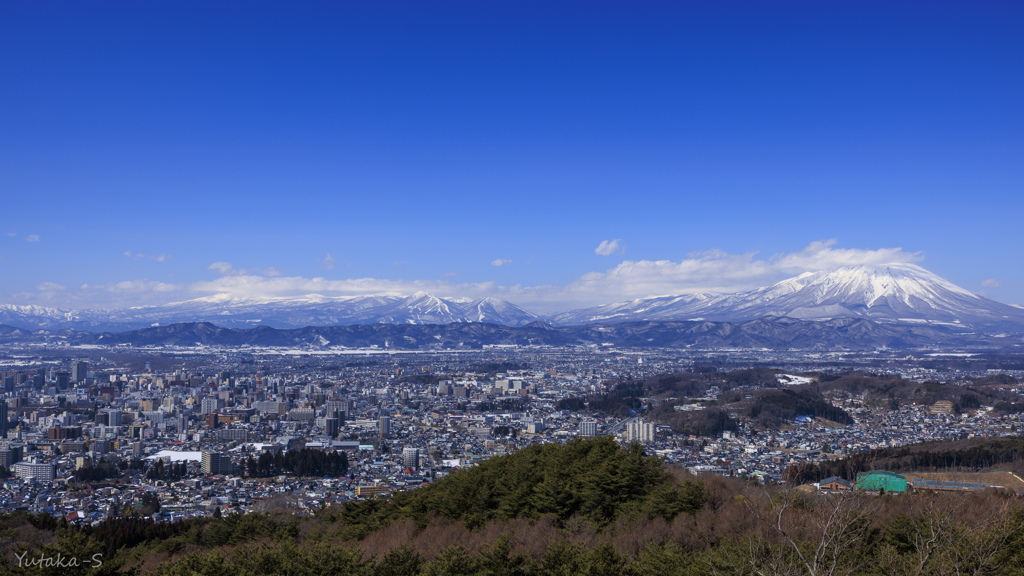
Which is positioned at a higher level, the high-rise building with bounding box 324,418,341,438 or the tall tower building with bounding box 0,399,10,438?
the tall tower building with bounding box 0,399,10,438

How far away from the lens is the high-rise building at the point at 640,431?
89.1ft

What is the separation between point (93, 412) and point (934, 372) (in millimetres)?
57306

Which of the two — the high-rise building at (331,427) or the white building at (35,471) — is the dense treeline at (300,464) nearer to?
the high-rise building at (331,427)

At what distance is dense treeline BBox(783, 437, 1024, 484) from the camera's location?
18062mm

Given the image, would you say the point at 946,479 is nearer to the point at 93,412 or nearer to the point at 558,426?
the point at 558,426

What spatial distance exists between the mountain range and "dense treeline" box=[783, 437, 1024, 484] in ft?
329

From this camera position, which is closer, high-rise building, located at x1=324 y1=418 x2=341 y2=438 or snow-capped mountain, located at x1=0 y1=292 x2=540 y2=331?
high-rise building, located at x1=324 y1=418 x2=341 y2=438

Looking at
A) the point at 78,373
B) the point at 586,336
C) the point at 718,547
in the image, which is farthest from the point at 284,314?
the point at 718,547

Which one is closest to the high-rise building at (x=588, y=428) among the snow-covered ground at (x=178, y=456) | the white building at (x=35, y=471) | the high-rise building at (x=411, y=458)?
the high-rise building at (x=411, y=458)

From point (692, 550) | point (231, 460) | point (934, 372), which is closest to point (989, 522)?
point (692, 550)

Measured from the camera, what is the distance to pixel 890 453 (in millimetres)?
21047

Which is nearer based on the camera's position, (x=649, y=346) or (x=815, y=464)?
(x=815, y=464)

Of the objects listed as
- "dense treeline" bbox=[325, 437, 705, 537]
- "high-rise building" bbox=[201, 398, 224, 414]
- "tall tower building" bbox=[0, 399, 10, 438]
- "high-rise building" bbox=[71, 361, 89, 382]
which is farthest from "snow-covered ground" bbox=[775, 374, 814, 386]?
"high-rise building" bbox=[71, 361, 89, 382]

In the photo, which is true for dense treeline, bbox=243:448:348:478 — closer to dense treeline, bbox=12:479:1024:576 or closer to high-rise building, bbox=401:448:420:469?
high-rise building, bbox=401:448:420:469
